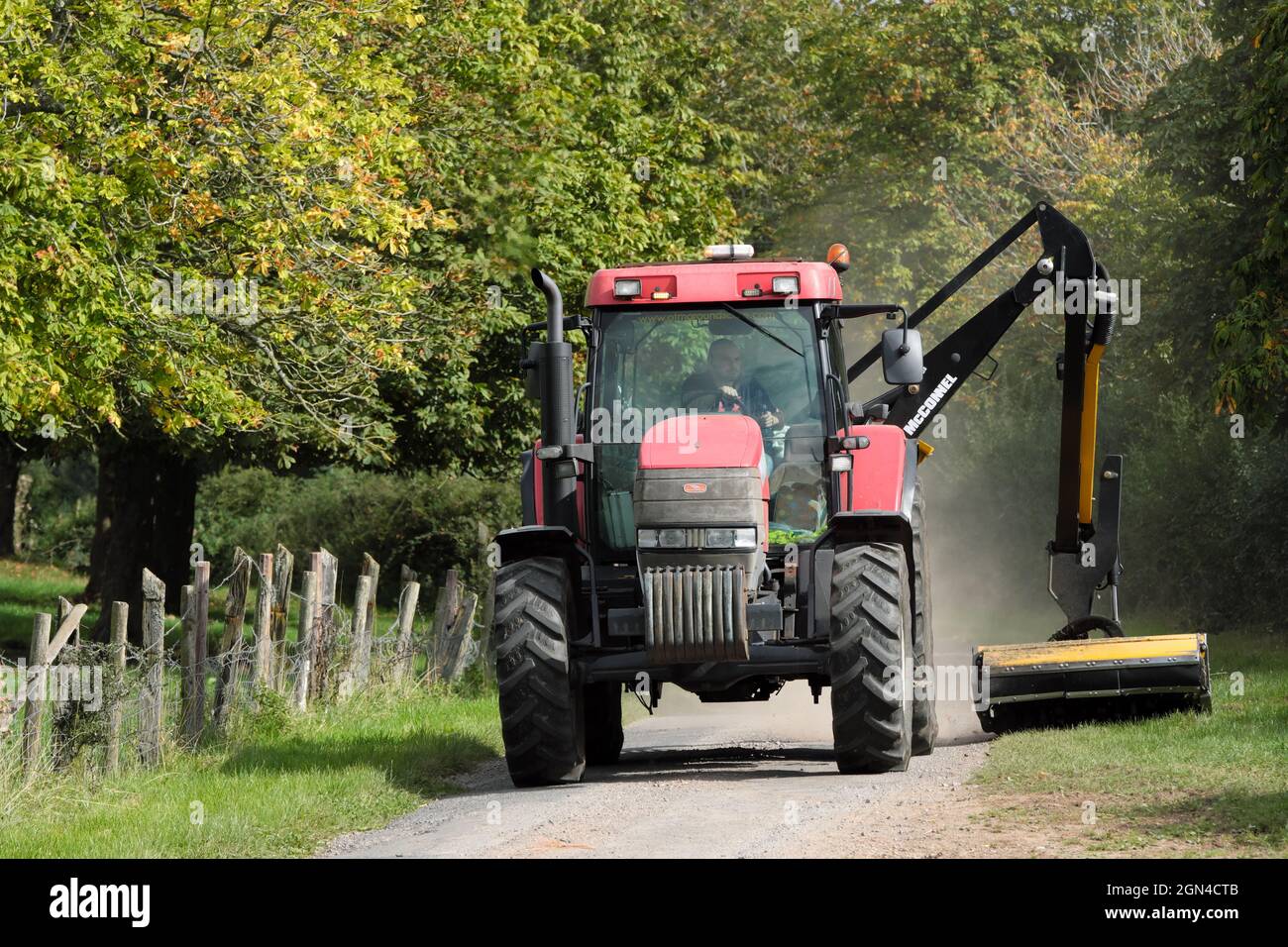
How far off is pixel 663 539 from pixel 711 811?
1816 mm

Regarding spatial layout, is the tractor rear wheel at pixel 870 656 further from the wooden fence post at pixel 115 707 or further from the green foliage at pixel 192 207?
the green foliage at pixel 192 207

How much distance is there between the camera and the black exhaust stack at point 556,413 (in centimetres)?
1128

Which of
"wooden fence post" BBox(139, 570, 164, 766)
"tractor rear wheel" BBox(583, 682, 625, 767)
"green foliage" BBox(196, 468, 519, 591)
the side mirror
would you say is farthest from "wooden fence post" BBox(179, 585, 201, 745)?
"green foliage" BBox(196, 468, 519, 591)

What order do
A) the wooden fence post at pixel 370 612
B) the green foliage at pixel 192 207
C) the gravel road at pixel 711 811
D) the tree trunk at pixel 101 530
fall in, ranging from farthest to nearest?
the tree trunk at pixel 101 530 → the wooden fence post at pixel 370 612 → the green foliage at pixel 192 207 → the gravel road at pixel 711 811

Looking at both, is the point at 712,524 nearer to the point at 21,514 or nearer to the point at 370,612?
the point at 370,612

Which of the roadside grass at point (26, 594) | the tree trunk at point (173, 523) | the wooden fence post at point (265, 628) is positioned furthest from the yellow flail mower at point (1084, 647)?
the tree trunk at point (173, 523)

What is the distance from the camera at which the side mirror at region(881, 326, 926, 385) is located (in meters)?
11.7

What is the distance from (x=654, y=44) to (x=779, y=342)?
23.7 meters

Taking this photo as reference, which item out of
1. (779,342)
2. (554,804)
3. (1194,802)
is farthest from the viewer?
(779,342)

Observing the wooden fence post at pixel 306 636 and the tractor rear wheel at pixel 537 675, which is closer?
the tractor rear wheel at pixel 537 675

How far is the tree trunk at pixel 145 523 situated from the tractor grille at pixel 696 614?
15875 millimetres

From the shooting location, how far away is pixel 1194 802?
9.42m

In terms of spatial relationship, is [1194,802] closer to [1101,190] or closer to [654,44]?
[1101,190]
